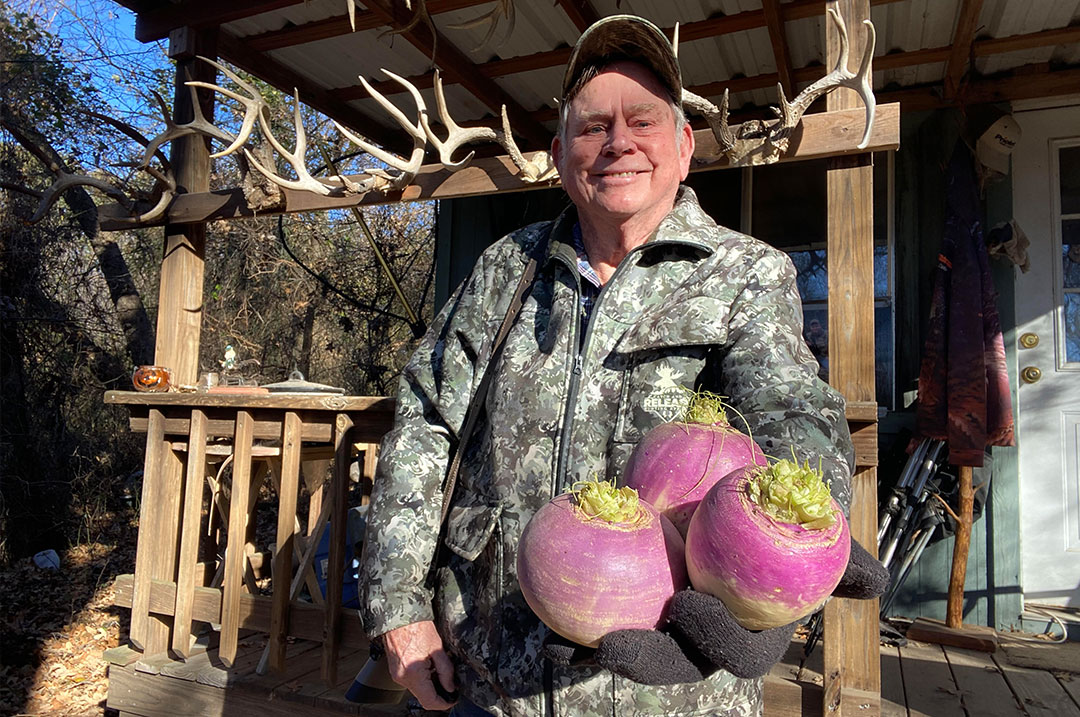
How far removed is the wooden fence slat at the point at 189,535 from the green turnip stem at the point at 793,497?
279cm

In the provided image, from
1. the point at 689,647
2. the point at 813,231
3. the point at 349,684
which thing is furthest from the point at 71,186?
→ the point at 813,231

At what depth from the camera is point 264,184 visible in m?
3.43

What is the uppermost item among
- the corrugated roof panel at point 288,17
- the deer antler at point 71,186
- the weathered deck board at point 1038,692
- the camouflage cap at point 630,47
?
the corrugated roof panel at point 288,17

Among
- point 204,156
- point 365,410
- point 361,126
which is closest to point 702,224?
point 365,410

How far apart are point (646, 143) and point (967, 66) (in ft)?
11.5

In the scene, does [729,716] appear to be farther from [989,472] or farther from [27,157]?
[27,157]

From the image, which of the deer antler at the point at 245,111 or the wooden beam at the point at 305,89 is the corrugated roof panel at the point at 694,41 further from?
the deer antler at the point at 245,111

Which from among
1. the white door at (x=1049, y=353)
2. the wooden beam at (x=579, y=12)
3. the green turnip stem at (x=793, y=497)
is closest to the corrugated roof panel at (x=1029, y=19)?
the white door at (x=1049, y=353)

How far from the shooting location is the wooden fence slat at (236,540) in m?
2.98

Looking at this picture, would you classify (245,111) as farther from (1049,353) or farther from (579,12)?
(1049,353)

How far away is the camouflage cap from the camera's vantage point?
152cm

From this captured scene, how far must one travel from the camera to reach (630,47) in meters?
1.56

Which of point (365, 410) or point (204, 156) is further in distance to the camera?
point (204, 156)

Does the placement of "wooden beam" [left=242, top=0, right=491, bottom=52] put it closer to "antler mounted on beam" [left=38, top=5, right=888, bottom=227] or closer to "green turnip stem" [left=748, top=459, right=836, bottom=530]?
"antler mounted on beam" [left=38, top=5, right=888, bottom=227]
